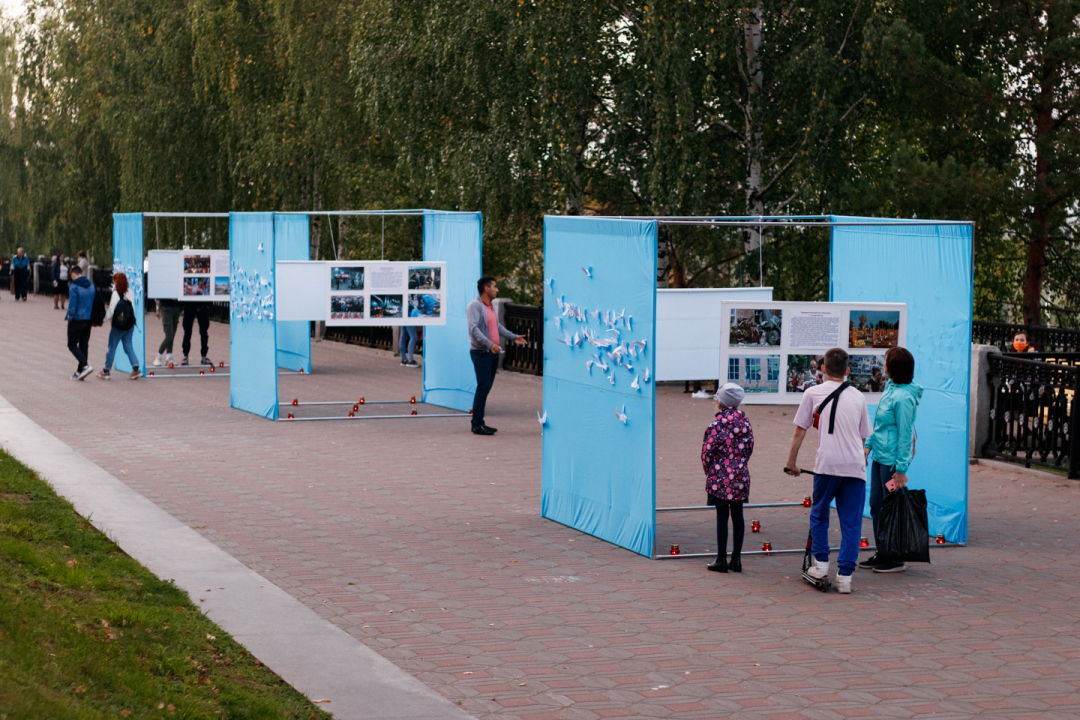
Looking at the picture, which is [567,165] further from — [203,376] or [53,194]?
[53,194]

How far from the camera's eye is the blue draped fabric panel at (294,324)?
21.2 meters

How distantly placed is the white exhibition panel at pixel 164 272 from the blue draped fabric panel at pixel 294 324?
1711mm

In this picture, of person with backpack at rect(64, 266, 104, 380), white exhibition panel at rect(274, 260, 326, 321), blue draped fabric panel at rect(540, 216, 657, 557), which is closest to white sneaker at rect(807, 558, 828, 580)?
A: blue draped fabric panel at rect(540, 216, 657, 557)

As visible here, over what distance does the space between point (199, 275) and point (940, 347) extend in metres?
14.6

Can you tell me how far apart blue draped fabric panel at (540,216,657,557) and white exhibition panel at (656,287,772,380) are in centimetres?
40

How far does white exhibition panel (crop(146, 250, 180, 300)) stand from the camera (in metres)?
22.0

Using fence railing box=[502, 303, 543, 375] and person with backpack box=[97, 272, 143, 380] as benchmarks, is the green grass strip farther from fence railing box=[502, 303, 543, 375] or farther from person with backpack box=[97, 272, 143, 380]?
fence railing box=[502, 303, 543, 375]

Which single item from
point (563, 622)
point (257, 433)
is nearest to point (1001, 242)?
point (257, 433)

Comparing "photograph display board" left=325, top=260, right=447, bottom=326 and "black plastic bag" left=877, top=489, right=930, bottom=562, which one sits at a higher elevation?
"photograph display board" left=325, top=260, right=447, bottom=326

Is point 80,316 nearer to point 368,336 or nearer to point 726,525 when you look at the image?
point 368,336

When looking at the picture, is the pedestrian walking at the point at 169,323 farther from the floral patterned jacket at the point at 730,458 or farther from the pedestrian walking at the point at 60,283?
the pedestrian walking at the point at 60,283

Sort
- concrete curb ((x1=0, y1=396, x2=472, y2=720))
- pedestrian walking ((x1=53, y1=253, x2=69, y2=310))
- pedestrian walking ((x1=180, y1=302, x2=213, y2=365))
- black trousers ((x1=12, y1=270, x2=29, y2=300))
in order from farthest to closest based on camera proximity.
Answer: black trousers ((x1=12, y1=270, x2=29, y2=300)) < pedestrian walking ((x1=53, y1=253, x2=69, y2=310)) < pedestrian walking ((x1=180, y1=302, x2=213, y2=365)) < concrete curb ((x1=0, y1=396, x2=472, y2=720))

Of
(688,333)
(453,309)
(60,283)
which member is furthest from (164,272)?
(60,283)

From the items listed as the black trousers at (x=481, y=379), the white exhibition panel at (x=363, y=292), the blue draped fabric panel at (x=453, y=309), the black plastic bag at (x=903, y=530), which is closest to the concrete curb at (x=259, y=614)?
the black plastic bag at (x=903, y=530)
